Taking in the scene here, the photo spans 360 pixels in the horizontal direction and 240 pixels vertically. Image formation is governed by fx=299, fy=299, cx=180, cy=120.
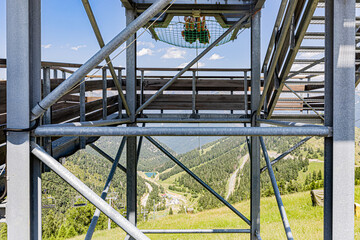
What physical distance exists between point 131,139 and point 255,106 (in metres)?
2.01

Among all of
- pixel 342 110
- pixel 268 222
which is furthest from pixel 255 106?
pixel 268 222

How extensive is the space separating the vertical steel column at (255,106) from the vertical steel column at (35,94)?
3.30m

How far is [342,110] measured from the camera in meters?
1.95

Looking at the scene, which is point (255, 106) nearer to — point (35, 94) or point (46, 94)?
point (46, 94)

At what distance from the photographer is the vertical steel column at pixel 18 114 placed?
1868 millimetres

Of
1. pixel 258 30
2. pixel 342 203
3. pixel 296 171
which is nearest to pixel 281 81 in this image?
pixel 258 30

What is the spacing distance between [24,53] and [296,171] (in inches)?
998

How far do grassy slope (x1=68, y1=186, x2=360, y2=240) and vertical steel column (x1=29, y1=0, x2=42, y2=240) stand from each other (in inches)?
493

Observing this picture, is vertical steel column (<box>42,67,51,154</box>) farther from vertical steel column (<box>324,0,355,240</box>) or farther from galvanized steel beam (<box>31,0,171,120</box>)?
vertical steel column (<box>324,0,355,240</box>)

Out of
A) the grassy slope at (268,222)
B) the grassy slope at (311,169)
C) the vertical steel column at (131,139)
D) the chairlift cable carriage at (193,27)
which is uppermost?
the chairlift cable carriage at (193,27)

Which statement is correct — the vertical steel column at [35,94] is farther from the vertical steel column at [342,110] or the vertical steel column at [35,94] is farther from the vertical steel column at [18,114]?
the vertical steel column at [342,110]

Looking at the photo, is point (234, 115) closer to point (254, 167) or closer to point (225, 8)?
point (254, 167)

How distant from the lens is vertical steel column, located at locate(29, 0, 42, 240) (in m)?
1.94

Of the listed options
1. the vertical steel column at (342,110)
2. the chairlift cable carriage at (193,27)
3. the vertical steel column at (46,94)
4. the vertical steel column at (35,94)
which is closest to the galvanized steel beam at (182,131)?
the vertical steel column at (342,110)
